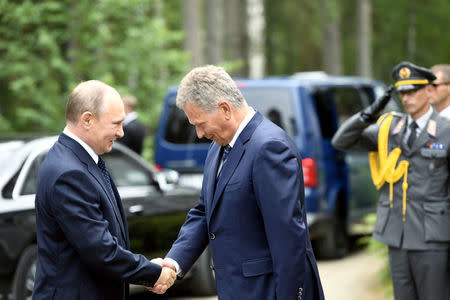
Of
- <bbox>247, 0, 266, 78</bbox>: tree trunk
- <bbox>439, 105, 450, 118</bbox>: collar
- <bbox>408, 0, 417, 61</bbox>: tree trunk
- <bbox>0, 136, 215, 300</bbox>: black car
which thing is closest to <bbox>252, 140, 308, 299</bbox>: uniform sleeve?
<bbox>439, 105, 450, 118</bbox>: collar

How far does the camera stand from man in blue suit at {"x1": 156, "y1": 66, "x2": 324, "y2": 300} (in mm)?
3703

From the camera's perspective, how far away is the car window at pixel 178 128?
9.94 meters

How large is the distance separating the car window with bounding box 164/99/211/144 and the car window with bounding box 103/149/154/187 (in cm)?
219

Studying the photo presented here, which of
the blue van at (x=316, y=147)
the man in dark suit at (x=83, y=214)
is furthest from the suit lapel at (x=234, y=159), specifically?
the blue van at (x=316, y=147)

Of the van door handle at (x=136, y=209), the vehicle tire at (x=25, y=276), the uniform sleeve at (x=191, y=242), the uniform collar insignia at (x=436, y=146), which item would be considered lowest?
the vehicle tire at (x=25, y=276)

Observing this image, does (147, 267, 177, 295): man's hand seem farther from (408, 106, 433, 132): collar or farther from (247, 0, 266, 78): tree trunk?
(247, 0, 266, 78): tree trunk

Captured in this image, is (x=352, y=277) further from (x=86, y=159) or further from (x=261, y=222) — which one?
(x=86, y=159)

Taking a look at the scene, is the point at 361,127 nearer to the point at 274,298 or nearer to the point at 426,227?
the point at 426,227

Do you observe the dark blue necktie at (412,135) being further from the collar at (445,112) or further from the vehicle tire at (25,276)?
the vehicle tire at (25,276)

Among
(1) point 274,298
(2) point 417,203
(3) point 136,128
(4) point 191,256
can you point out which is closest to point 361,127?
(2) point 417,203

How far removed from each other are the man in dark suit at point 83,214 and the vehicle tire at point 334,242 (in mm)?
6018

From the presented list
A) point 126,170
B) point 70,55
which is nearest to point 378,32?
point 70,55

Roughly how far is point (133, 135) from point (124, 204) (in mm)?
3006

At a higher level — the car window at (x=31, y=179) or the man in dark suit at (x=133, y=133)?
the car window at (x=31, y=179)
